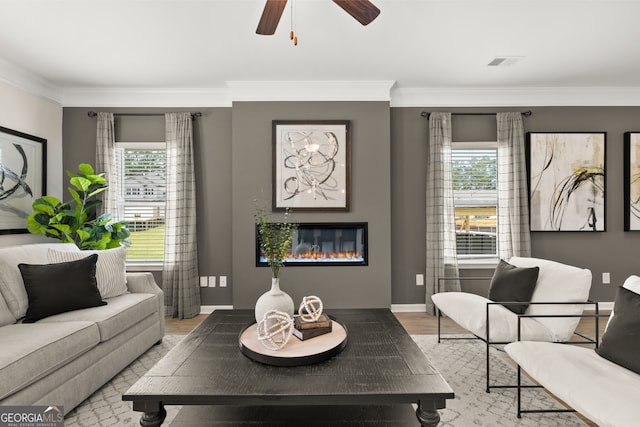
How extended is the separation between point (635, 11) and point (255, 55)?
304cm

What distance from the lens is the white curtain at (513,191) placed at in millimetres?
4117

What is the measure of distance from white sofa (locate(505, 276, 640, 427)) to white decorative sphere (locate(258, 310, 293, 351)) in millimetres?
1290

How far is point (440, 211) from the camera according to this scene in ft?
13.6

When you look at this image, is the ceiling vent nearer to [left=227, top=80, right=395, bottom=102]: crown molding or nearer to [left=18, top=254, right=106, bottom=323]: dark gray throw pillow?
[left=227, top=80, right=395, bottom=102]: crown molding

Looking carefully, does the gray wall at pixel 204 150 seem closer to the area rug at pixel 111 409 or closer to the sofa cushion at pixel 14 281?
the area rug at pixel 111 409

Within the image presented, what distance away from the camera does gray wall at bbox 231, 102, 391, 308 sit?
13.3 ft

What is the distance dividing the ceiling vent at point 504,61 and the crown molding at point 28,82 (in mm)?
4774

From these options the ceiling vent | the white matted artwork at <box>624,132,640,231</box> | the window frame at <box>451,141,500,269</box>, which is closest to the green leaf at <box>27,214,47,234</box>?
the window frame at <box>451,141,500,269</box>

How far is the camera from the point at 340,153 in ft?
13.3

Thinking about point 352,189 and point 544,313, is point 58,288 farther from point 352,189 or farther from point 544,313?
point 544,313

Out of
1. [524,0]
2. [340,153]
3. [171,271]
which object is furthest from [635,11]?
[171,271]

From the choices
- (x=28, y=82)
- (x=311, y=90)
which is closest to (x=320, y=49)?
(x=311, y=90)

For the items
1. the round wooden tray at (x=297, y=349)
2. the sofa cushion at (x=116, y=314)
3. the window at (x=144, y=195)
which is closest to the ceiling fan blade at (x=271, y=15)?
the round wooden tray at (x=297, y=349)

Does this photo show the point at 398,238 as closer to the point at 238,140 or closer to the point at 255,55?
the point at 238,140
